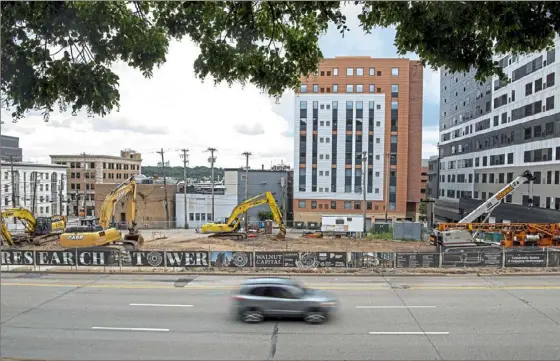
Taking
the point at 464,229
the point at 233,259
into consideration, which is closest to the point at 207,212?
the point at 233,259

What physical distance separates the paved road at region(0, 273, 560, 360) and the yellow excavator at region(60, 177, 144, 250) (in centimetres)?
338

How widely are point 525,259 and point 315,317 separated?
690 centimetres

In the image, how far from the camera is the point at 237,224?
49.8ft

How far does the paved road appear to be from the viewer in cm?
215

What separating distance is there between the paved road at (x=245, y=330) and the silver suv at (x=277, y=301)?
0.09 m

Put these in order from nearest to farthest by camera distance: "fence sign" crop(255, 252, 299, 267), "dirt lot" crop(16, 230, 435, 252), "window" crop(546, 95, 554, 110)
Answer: "window" crop(546, 95, 554, 110)
"fence sign" crop(255, 252, 299, 267)
"dirt lot" crop(16, 230, 435, 252)

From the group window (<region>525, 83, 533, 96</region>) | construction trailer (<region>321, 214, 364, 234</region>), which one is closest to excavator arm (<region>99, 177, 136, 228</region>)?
window (<region>525, 83, 533, 96</region>)

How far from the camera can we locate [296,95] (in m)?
2.38

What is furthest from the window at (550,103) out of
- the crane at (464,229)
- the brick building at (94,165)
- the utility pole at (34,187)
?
the crane at (464,229)

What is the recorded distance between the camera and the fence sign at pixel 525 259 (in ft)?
22.8

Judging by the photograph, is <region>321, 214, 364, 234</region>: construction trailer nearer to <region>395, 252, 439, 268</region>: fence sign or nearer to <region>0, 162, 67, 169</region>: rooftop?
<region>395, 252, 439, 268</region>: fence sign

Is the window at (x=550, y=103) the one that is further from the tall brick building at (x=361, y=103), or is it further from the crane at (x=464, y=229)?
the crane at (x=464, y=229)

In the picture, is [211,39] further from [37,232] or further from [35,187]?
[37,232]

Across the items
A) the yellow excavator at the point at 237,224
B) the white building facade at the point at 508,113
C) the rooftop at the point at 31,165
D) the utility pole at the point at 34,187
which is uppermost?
the white building facade at the point at 508,113
